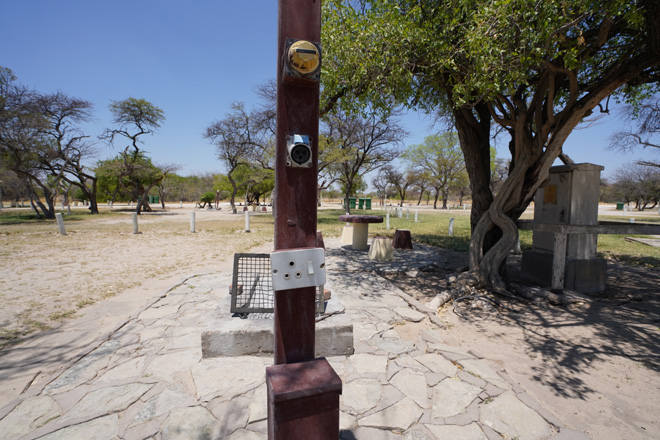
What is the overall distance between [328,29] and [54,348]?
20.0ft

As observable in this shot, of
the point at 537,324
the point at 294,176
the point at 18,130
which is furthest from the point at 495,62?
the point at 18,130

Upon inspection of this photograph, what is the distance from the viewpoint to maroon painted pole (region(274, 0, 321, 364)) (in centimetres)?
137

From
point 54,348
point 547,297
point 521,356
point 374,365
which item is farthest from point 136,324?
point 547,297

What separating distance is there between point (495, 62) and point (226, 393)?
15.9 ft

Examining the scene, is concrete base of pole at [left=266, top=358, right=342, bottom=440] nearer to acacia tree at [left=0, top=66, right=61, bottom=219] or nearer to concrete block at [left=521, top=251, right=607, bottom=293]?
concrete block at [left=521, top=251, right=607, bottom=293]

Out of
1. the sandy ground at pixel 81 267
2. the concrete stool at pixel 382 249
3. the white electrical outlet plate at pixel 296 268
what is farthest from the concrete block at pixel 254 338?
the concrete stool at pixel 382 249

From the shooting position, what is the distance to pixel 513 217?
595cm

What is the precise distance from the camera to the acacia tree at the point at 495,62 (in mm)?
3926

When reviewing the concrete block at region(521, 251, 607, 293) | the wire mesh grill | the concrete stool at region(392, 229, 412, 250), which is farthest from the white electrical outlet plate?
the concrete stool at region(392, 229, 412, 250)

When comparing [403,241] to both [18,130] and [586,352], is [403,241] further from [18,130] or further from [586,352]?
[18,130]

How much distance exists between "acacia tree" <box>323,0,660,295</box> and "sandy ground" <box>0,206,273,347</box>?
5.46 metres

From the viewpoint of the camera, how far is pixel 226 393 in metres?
2.71

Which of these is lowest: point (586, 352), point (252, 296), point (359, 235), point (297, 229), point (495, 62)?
point (586, 352)

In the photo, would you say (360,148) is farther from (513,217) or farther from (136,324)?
(136,324)
